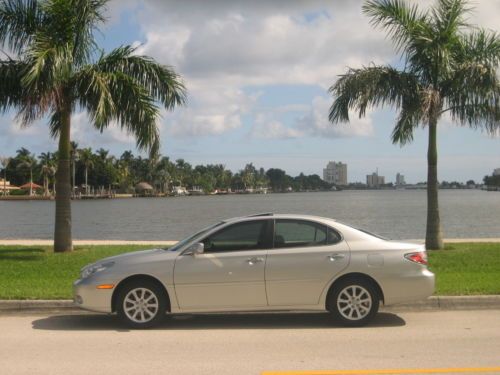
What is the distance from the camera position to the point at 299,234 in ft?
28.8

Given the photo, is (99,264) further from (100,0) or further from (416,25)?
(416,25)

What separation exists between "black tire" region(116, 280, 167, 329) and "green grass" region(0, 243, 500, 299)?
2139mm

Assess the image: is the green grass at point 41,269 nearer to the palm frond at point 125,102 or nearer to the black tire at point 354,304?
the palm frond at point 125,102

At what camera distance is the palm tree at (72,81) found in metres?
15.8

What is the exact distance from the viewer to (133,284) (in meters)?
8.45

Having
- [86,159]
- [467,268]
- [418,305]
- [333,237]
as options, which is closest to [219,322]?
[333,237]

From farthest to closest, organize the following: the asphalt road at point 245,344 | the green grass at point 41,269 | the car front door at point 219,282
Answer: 1. the green grass at point 41,269
2. the car front door at point 219,282
3. the asphalt road at point 245,344

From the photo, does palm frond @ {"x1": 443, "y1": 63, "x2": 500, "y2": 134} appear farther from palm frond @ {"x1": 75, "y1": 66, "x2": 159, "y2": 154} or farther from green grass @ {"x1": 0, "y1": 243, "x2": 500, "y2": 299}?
palm frond @ {"x1": 75, "y1": 66, "x2": 159, "y2": 154}

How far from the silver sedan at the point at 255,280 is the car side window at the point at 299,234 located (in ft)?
0.28

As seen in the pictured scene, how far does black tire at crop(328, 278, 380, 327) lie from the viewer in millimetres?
8516

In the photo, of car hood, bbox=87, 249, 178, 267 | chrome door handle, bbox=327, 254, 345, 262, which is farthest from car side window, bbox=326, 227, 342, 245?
car hood, bbox=87, 249, 178, 267

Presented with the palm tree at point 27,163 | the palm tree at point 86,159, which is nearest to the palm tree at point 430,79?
the palm tree at point 86,159

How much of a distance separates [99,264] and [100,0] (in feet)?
33.2

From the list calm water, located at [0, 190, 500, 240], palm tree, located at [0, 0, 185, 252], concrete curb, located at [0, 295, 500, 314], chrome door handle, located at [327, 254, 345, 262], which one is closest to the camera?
chrome door handle, located at [327, 254, 345, 262]
